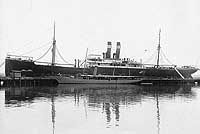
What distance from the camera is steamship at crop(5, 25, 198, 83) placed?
54.1 meters

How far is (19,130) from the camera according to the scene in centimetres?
1526

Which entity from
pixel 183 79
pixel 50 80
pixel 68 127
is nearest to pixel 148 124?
pixel 68 127

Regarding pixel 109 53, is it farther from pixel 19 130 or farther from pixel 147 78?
pixel 19 130

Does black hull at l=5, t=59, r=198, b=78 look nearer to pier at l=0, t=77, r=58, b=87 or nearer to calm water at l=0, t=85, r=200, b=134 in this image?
pier at l=0, t=77, r=58, b=87

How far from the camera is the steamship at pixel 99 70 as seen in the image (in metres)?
54.1

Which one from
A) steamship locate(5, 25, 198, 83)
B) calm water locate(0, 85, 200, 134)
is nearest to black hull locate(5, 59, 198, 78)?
steamship locate(5, 25, 198, 83)

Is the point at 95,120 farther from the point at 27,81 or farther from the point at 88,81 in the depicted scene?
the point at 88,81

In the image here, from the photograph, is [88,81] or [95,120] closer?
[95,120]

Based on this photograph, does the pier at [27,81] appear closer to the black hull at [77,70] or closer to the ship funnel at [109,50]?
the black hull at [77,70]

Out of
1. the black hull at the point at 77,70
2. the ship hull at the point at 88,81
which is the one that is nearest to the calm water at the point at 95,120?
the ship hull at the point at 88,81

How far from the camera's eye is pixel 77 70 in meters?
58.6

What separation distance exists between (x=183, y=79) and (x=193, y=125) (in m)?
46.9

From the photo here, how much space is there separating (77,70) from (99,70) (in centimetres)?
434

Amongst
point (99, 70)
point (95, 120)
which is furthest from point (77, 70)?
point (95, 120)
